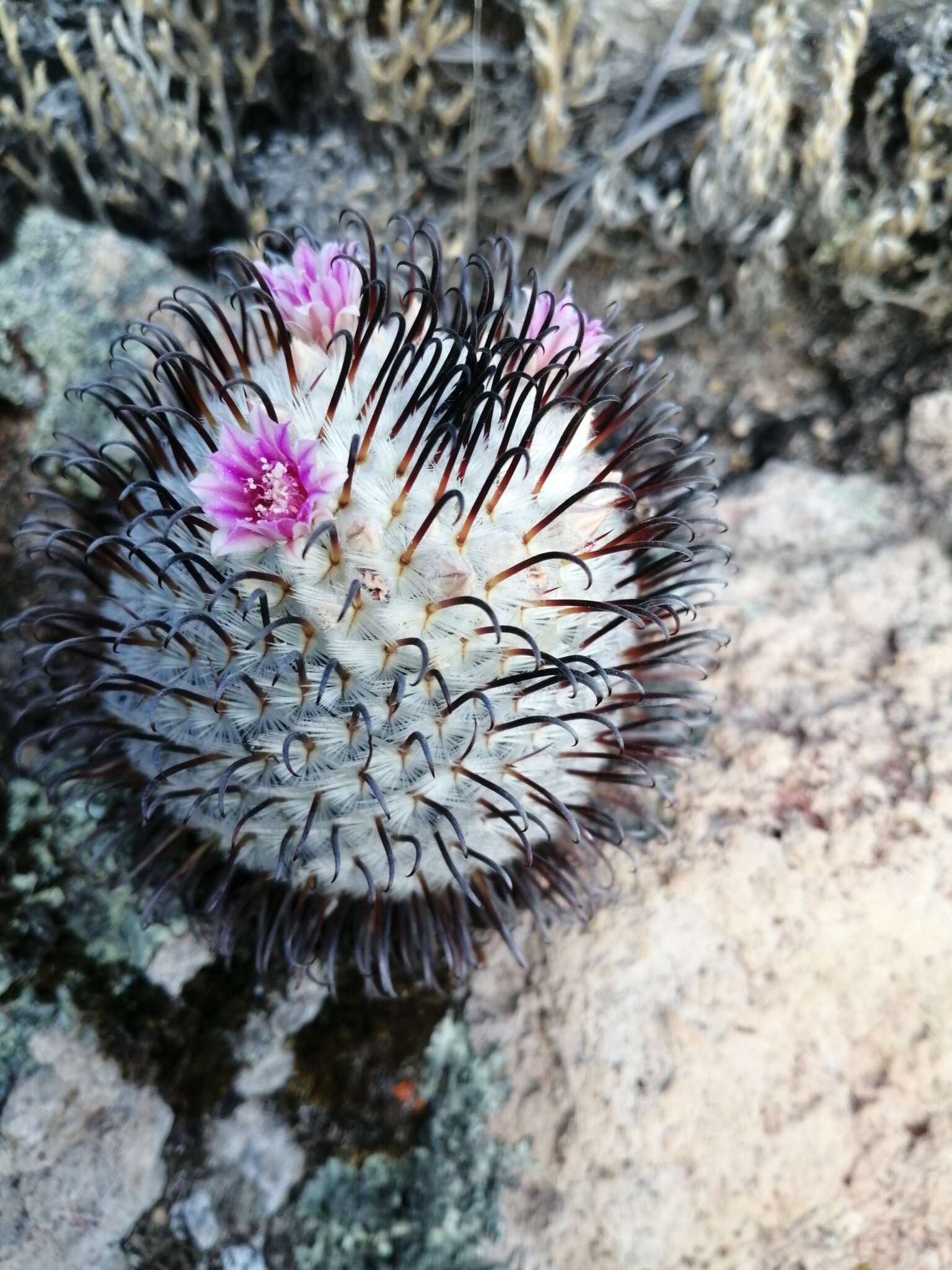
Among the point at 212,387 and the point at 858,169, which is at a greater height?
the point at 858,169

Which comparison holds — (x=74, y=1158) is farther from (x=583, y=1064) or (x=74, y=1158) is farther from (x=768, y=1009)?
(x=768, y=1009)

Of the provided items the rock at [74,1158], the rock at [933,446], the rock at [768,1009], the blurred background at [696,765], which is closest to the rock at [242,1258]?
the blurred background at [696,765]

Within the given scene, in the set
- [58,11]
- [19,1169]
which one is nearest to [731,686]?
[19,1169]

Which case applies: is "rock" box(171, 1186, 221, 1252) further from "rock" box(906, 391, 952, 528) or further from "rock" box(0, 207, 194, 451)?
"rock" box(906, 391, 952, 528)

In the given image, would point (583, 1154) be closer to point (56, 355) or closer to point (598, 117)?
point (56, 355)

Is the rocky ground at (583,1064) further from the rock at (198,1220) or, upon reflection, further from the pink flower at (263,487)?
the pink flower at (263,487)

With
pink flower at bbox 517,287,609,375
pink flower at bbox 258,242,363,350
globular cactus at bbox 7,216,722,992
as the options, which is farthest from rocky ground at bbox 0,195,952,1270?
pink flower at bbox 258,242,363,350

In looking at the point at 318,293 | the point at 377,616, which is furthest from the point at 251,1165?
the point at 318,293
